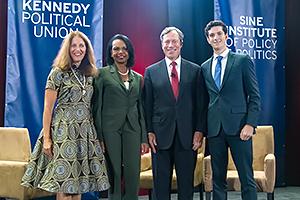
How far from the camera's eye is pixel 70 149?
132 inches

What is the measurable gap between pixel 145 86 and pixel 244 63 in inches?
30.7

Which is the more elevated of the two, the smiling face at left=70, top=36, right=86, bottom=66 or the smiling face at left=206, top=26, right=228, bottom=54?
the smiling face at left=206, top=26, right=228, bottom=54

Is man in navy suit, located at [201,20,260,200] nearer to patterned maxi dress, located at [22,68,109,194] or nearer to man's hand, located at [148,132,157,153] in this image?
man's hand, located at [148,132,157,153]

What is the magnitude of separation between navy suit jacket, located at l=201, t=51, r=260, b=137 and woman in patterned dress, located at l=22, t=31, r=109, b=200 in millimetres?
922

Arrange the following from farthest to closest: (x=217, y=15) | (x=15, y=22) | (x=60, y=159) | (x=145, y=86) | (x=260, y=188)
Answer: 1. (x=217, y=15)
2. (x=15, y=22)
3. (x=260, y=188)
4. (x=145, y=86)
5. (x=60, y=159)

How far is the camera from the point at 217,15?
5551 millimetres

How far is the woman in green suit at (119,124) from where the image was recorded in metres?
3.45

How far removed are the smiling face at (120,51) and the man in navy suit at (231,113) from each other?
0.66 m

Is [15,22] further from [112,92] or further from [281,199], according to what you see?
[281,199]

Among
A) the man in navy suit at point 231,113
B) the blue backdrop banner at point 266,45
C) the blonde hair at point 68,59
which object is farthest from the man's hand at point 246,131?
the blue backdrop banner at point 266,45

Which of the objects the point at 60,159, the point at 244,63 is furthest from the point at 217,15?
the point at 60,159

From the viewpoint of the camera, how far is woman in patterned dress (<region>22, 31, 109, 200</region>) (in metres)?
3.34

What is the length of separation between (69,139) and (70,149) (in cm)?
7

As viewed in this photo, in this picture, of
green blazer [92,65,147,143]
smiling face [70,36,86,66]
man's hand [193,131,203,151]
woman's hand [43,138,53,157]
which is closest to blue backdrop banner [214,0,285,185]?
man's hand [193,131,203,151]
